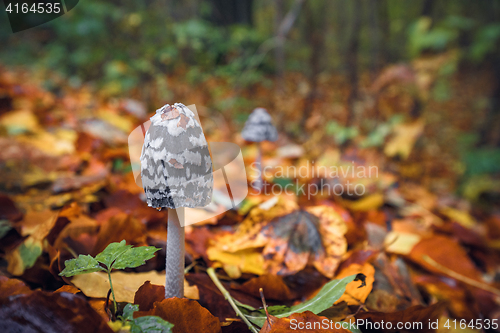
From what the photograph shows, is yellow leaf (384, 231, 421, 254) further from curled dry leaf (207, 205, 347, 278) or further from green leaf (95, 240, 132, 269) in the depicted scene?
green leaf (95, 240, 132, 269)

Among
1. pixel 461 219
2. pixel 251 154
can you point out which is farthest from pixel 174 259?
pixel 461 219

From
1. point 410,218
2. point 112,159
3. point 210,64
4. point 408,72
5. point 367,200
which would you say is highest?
point 210,64

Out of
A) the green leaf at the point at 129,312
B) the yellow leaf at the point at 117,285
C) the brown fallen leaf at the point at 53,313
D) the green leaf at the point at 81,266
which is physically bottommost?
the yellow leaf at the point at 117,285

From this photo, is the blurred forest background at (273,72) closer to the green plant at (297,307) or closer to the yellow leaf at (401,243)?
the yellow leaf at (401,243)

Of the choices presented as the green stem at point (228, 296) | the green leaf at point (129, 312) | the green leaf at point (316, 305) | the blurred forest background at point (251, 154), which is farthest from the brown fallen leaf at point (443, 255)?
the green leaf at point (129, 312)

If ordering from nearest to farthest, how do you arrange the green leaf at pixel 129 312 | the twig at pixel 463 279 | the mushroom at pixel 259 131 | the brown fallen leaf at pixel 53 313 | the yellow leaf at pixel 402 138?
the brown fallen leaf at pixel 53 313 → the green leaf at pixel 129 312 → the twig at pixel 463 279 → the mushroom at pixel 259 131 → the yellow leaf at pixel 402 138

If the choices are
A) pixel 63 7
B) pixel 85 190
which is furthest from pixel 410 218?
pixel 63 7

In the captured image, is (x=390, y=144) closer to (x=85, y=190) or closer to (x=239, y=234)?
(x=239, y=234)
